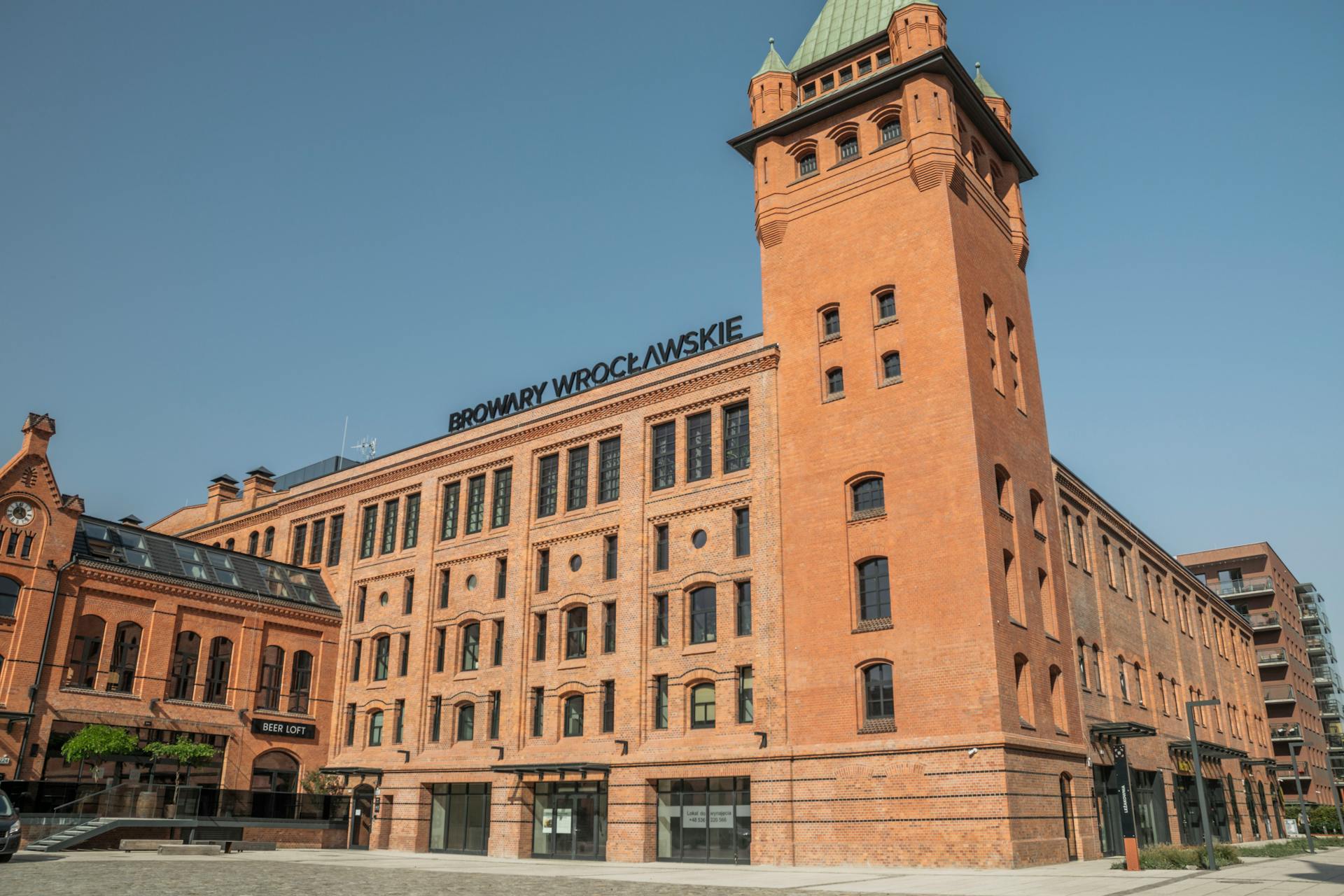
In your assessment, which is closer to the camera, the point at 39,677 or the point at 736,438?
the point at 736,438

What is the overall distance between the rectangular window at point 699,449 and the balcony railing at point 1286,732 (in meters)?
65.1

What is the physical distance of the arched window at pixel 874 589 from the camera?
32375 millimetres

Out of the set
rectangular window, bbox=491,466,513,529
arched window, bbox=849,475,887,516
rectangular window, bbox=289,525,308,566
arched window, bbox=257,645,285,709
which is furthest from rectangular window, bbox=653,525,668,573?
rectangular window, bbox=289,525,308,566

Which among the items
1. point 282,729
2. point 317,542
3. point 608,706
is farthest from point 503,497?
point 282,729

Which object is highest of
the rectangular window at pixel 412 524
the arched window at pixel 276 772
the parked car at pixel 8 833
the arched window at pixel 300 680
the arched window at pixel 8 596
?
the rectangular window at pixel 412 524

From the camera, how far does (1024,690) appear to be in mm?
31438

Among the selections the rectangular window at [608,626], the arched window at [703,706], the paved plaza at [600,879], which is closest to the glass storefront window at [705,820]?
the paved plaza at [600,879]

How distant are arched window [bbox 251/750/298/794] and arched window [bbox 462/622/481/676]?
400 inches

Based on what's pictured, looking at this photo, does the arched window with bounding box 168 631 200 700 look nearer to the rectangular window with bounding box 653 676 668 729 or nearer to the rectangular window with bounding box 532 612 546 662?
the rectangular window with bounding box 532 612 546 662

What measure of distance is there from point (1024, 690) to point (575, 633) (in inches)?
679

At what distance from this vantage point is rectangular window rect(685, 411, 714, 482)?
38.5 meters

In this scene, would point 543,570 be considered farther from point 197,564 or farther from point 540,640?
point 197,564

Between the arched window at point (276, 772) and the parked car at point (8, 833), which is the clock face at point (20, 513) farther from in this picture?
A: the parked car at point (8, 833)

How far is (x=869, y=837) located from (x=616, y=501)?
1635 cm
